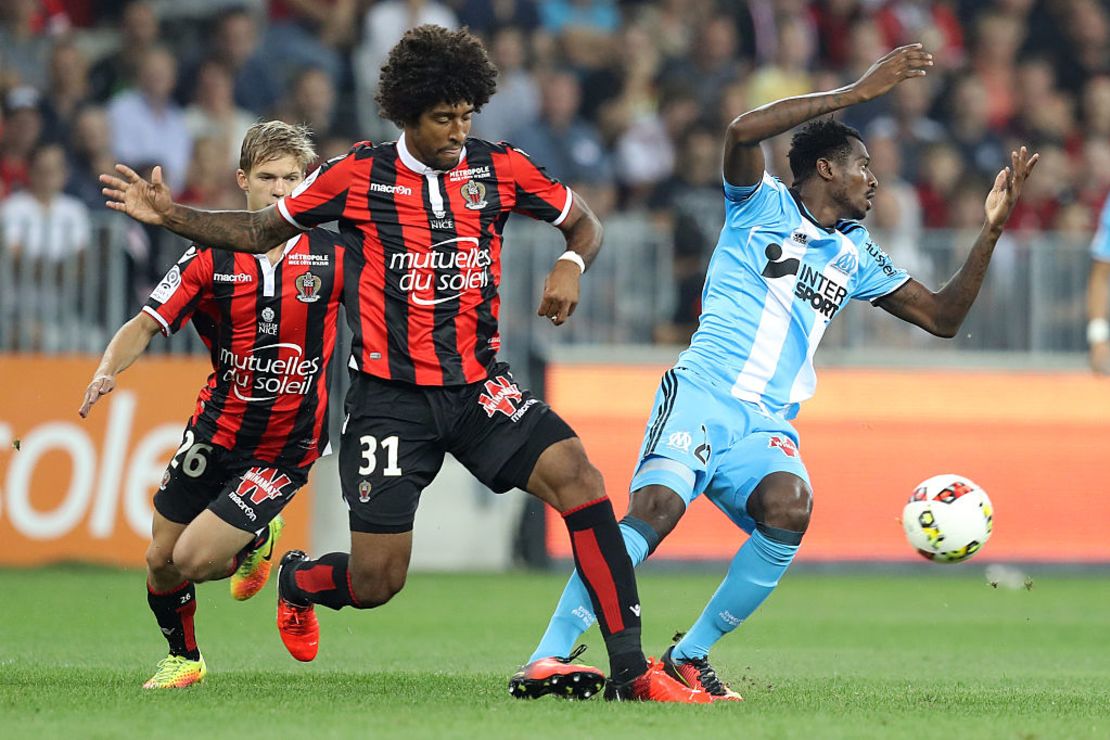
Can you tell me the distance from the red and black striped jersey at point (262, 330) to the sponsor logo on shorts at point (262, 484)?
73 mm

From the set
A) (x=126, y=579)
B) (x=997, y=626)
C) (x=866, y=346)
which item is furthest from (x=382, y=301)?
(x=866, y=346)

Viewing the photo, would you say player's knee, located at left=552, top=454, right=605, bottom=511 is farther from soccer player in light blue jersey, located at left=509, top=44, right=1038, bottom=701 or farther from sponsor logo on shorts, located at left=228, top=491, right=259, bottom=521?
sponsor logo on shorts, located at left=228, top=491, right=259, bottom=521

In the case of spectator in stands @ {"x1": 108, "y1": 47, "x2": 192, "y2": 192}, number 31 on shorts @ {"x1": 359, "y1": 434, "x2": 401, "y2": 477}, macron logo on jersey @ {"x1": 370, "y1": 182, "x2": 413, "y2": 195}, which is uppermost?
spectator in stands @ {"x1": 108, "y1": 47, "x2": 192, "y2": 192}

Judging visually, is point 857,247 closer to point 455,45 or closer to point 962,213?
point 455,45

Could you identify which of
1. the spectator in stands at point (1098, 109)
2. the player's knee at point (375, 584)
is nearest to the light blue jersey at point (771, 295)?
the player's knee at point (375, 584)

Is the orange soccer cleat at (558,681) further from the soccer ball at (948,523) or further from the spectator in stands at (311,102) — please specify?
the spectator in stands at (311,102)

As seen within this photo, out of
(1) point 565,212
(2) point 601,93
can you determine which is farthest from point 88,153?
(1) point 565,212

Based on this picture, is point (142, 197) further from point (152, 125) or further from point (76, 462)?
point (152, 125)

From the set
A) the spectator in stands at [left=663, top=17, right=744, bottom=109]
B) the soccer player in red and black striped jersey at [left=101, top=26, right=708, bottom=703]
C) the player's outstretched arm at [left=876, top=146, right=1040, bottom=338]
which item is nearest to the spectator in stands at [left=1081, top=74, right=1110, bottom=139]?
the spectator in stands at [left=663, top=17, right=744, bottom=109]

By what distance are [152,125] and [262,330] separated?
7650 millimetres

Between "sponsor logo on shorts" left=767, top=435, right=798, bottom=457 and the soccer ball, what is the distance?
677 millimetres

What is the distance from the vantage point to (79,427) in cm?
1341

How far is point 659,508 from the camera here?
718cm

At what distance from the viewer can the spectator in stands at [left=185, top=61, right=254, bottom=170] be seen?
1520 cm
